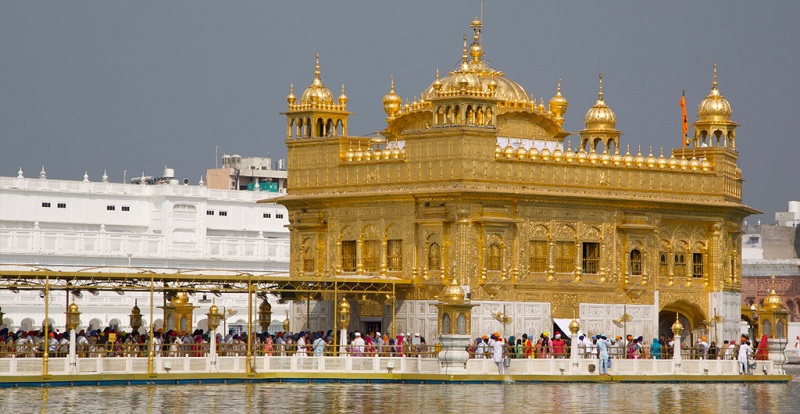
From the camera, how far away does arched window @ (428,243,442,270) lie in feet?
161

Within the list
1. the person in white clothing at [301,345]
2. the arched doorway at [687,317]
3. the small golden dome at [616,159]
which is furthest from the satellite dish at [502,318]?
the arched doorway at [687,317]

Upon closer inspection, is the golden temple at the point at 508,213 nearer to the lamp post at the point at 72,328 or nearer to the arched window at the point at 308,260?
the arched window at the point at 308,260

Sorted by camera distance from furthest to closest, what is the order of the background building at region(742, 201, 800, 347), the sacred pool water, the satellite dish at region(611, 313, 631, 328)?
the background building at region(742, 201, 800, 347) < the satellite dish at region(611, 313, 631, 328) < the sacred pool water

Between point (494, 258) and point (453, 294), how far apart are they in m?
4.31

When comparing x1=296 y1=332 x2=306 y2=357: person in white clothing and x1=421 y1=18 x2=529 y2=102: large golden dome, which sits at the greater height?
x1=421 y1=18 x2=529 y2=102: large golden dome

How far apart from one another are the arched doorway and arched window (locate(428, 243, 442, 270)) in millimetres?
7512

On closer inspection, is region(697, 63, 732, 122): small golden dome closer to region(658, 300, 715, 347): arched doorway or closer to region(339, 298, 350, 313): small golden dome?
region(658, 300, 715, 347): arched doorway

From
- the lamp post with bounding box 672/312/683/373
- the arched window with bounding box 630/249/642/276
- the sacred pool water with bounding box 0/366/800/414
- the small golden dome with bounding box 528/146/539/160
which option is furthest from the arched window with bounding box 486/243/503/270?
the sacred pool water with bounding box 0/366/800/414

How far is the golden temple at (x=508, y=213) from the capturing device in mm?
48906

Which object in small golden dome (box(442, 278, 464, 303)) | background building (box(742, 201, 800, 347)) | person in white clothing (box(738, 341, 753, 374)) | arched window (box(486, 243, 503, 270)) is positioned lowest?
person in white clothing (box(738, 341, 753, 374))

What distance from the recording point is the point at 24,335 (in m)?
46.5

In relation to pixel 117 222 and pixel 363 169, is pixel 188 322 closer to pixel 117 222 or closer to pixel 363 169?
pixel 363 169

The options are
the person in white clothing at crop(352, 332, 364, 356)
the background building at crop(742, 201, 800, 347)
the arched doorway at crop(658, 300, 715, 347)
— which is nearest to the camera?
the person in white clothing at crop(352, 332, 364, 356)

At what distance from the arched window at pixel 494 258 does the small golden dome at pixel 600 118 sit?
29.2ft
